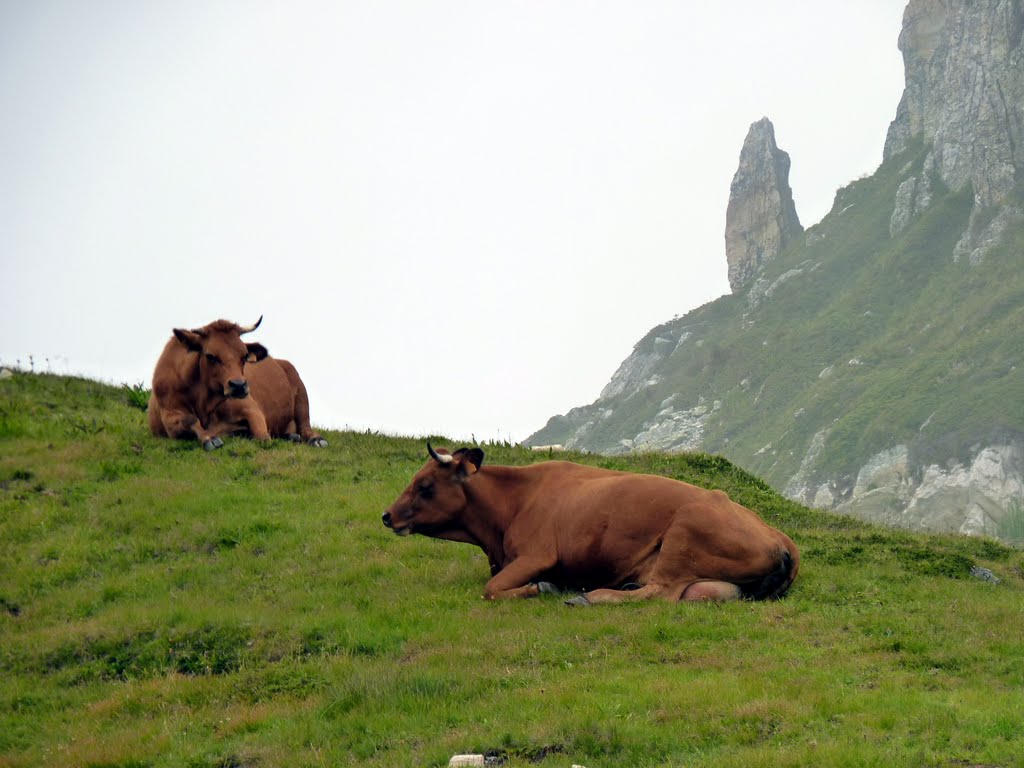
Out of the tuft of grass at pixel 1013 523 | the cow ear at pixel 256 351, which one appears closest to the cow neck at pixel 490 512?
the cow ear at pixel 256 351

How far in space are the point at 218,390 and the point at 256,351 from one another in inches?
60.4

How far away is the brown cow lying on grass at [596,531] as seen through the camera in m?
14.2

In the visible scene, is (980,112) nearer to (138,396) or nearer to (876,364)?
(876,364)

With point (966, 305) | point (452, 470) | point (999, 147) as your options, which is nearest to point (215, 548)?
point (452, 470)

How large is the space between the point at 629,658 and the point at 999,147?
168996 mm

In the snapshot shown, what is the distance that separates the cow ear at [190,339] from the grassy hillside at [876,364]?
11335 cm

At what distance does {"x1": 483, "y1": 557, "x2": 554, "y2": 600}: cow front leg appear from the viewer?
48.2 ft

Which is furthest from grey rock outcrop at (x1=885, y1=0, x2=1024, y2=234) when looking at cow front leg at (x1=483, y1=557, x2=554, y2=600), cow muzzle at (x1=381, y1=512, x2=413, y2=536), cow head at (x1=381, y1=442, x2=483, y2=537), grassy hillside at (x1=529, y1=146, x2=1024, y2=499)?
cow front leg at (x1=483, y1=557, x2=554, y2=600)

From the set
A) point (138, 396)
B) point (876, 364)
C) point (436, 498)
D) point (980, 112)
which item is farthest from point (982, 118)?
point (436, 498)

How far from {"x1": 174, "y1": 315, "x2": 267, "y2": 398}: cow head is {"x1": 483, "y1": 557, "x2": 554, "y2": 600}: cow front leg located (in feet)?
27.0

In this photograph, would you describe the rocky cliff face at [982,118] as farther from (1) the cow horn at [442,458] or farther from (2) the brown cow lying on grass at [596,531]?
(1) the cow horn at [442,458]

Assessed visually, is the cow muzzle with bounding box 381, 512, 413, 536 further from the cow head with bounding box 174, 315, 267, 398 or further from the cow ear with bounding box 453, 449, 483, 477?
the cow head with bounding box 174, 315, 267, 398

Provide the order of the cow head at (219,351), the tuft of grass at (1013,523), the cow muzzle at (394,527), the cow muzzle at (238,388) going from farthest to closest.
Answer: the tuft of grass at (1013,523)
the cow head at (219,351)
the cow muzzle at (238,388)
the cow muzzle at (394,527)

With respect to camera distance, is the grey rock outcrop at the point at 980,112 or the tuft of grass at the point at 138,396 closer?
the tuft of grass at the point at 138,396
